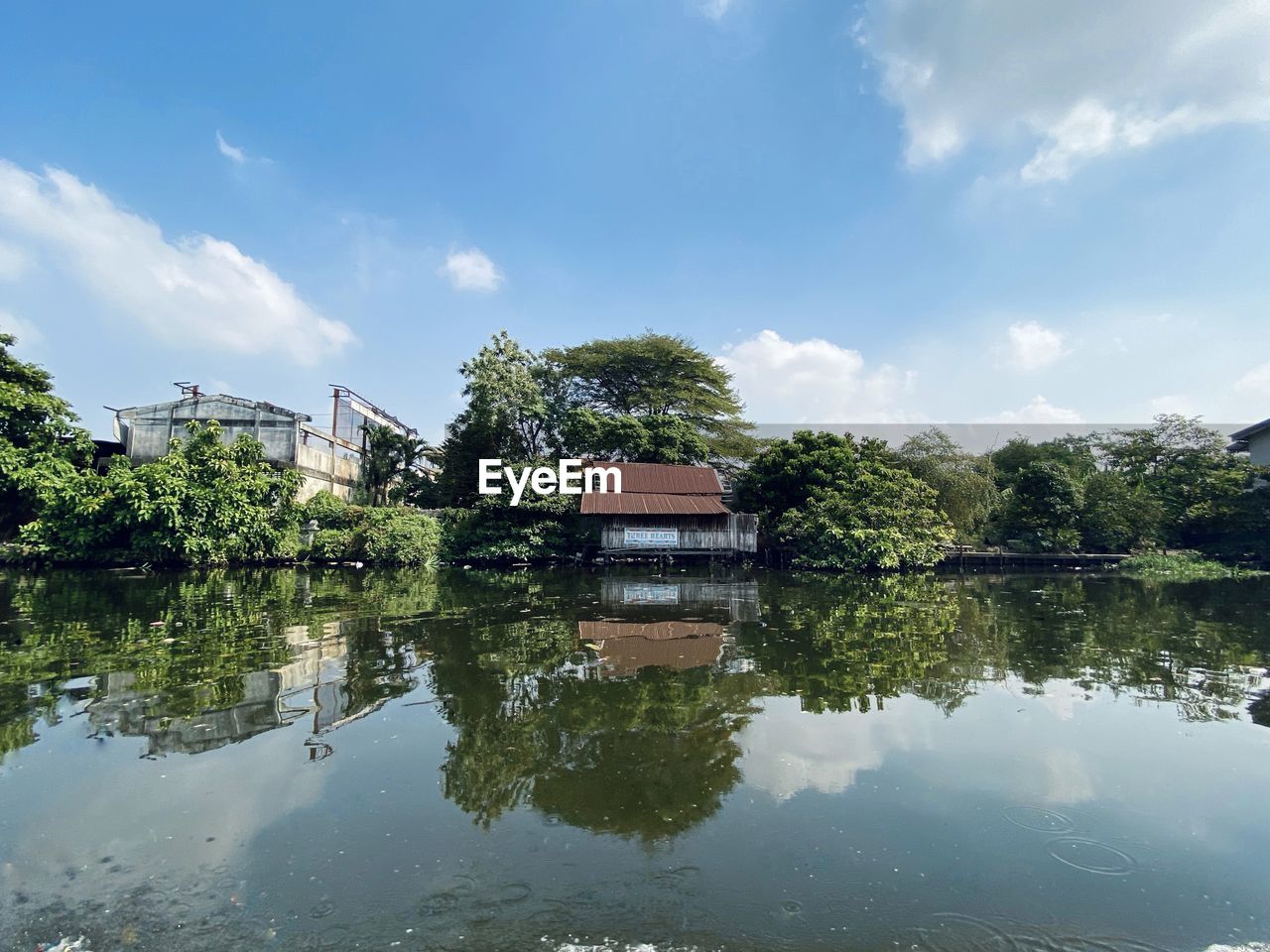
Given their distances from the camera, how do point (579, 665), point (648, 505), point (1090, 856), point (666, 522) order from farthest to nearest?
point (648, 505) → point (666, 522) → point (579, 665) → point (1090, 856)

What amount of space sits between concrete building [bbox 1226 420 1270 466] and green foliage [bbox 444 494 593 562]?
3169 cm

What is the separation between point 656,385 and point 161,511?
72.5ft

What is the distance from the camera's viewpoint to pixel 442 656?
878 centimetres

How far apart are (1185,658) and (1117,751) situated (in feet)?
17.0

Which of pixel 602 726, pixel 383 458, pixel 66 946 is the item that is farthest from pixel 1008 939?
pixel 383 458

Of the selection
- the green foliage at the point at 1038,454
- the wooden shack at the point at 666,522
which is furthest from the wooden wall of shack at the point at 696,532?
the green foliage at the point at 1038,454

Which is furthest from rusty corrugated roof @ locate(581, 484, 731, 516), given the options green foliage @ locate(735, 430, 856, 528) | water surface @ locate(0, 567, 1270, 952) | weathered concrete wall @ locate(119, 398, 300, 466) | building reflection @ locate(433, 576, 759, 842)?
water surface @ locate(0, 567, 1270, 952)

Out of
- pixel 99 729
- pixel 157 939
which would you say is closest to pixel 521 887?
pixel 157 939

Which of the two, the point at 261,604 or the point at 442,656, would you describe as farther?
the point at 261,604

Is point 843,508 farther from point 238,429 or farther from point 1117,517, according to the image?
point 238,429

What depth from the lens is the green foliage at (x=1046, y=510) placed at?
87.1 feet

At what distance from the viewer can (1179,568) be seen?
75.2 ft

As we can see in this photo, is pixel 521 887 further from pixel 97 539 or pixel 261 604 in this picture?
pixel 97 539

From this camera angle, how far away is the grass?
21.9m
